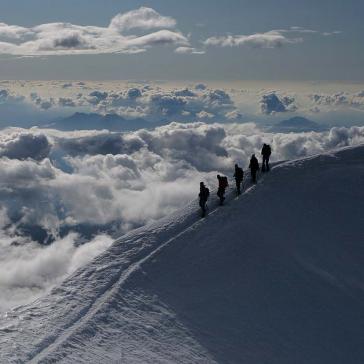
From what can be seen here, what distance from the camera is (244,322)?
22.4 m

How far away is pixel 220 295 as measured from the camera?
24234 mm

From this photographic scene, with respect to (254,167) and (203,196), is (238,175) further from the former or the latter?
(203,196)

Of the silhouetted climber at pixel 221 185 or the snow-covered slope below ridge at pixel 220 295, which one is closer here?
the snow-covered slope below ridge at pixel 220 295

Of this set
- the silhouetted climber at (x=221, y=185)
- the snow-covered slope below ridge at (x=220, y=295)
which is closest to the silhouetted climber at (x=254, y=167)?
the snow-covered slope below ridge at (x=220, y=295)

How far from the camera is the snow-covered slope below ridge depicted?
66.3ft

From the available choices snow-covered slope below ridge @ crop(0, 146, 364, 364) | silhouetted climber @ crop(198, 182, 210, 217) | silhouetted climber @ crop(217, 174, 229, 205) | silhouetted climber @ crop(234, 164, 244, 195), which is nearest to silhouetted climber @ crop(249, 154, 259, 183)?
silhouetted climber @ crop(234, 164, 244, 195)

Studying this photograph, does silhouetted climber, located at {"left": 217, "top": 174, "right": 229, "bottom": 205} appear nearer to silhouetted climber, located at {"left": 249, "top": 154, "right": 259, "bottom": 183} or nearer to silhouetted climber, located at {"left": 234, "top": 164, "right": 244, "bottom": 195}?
silhouetted climber, located at {"left": 234, "top": 164, "right": 244, "bottom": 195}

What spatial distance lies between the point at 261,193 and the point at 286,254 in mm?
8134

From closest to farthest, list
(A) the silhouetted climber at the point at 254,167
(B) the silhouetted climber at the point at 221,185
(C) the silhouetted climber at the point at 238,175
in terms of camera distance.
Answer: (B) the silhouetted climber at the point at 221,185
(C) the silhouetted climber at the point at 238,175
(A) the silhouetted climber at the point at 254,167

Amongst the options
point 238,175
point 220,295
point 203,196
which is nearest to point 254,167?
point 238,175

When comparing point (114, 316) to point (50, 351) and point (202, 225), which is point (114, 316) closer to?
point (50, 351)

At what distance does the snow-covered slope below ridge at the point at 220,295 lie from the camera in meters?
20.2

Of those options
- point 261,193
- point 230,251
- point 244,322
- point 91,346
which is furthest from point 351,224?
point 91,346

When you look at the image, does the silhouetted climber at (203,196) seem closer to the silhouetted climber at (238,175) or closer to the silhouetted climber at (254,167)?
the silhouetted climber at (238,175)
